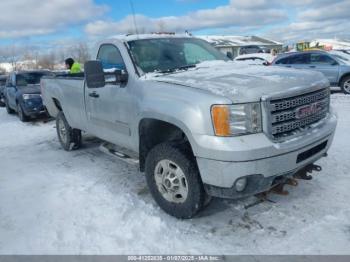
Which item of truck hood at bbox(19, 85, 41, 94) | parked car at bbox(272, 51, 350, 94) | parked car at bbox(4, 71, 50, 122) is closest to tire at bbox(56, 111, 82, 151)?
parked car at bbox(4, 71, 50, 122)

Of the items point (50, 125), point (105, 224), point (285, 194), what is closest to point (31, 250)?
point (105, 224)

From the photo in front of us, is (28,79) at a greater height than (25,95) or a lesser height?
greater

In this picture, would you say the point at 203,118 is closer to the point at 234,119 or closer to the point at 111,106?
the point at 234,119

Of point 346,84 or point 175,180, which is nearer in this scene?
point 175,180

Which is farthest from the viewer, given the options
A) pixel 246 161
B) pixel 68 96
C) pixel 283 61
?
pixel 283 61

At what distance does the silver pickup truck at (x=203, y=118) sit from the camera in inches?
131

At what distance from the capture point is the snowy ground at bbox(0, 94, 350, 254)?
3479mm

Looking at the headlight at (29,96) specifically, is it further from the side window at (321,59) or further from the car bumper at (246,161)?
the side window at (321,59)

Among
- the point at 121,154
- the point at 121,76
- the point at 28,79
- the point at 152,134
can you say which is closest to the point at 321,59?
the point at 28,79

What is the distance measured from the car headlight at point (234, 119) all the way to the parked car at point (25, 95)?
372 inches

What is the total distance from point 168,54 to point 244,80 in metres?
1.53

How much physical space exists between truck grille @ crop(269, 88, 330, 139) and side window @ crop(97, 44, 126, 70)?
2.07 metres

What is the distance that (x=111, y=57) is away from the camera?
5062mm

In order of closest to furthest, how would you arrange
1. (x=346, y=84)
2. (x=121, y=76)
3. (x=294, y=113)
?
(x=294, y=113) → (x=121, y=76) → (x=346, y=84)
